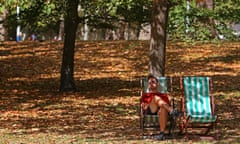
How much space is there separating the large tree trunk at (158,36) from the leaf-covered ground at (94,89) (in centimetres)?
114

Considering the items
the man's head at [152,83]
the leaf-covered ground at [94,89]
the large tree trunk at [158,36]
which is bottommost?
the leaf-covered ground at [94,89]

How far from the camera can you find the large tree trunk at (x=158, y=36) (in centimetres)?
1405

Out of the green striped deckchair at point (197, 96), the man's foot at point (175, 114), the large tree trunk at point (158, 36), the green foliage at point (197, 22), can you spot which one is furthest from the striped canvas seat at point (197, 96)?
the large tree trunk at point (158, 36)

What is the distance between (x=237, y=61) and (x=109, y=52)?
5393mm

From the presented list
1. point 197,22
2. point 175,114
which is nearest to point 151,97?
point 175,114

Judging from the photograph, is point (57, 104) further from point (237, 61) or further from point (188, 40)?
point (237, 61)

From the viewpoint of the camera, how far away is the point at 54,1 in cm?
1535

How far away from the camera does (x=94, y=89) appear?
17891 mm

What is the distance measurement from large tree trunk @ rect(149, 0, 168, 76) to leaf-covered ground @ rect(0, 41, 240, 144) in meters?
1.14

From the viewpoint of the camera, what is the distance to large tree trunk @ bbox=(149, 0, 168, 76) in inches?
553

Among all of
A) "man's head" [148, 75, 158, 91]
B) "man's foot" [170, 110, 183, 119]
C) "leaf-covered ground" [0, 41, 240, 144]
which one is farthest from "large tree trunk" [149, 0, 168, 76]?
"man's foot" [170, 110, 183, 119]

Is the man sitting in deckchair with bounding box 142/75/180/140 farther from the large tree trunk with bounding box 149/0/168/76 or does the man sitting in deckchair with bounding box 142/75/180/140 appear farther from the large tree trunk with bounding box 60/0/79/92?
the large tree trunk with bounding box 60/0/79/92

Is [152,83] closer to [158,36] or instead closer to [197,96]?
[197,96]

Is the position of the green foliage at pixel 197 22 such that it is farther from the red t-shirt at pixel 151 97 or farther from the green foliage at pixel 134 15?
the red t-shirt at pixel 151 97
